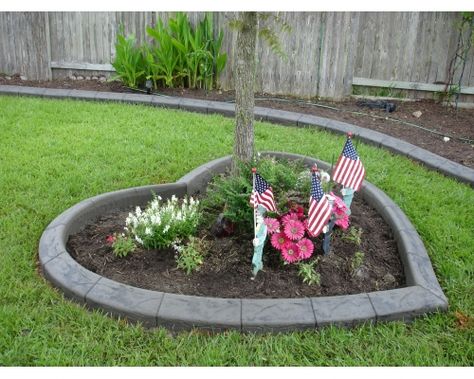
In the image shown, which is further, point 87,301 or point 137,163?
point 137,163

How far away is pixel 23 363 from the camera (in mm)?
2867

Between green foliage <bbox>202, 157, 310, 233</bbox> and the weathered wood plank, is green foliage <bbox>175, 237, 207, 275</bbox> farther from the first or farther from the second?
the weathered wood plank

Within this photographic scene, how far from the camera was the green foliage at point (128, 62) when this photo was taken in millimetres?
7480

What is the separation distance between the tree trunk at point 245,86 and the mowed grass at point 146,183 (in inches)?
43.3

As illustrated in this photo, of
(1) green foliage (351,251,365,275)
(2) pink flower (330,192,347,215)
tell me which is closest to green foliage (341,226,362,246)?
(1) green foliage (351,251,365,275)

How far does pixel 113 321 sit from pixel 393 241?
2096 millimetres

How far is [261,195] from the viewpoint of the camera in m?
3.36

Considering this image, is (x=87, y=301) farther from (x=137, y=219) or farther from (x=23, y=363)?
(x=137, y=219)

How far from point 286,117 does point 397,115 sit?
4.91 ft

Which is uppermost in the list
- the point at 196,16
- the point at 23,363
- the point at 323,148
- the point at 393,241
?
the point at 196,16

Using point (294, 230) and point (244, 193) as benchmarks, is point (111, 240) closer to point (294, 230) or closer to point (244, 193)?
point (244, 193)

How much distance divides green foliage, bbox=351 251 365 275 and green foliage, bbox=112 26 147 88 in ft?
16.1

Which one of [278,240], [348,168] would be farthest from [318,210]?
[348,168]

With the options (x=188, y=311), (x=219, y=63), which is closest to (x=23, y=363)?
(x=188, y=311)
